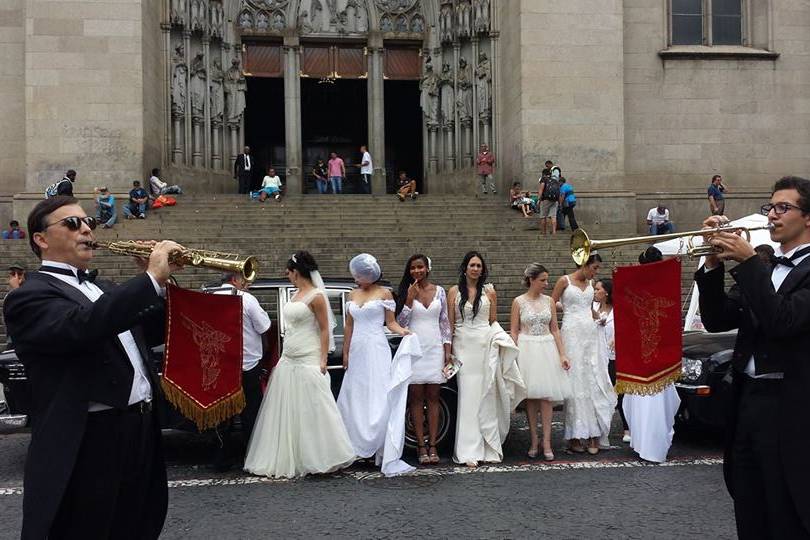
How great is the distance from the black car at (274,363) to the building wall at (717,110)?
53.9 feet

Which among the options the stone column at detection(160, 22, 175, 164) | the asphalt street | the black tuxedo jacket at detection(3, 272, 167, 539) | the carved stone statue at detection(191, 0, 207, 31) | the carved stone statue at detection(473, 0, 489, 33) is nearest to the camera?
the black tuxedo jacket at detection(3, 272, 167, 539)

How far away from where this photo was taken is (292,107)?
24859mm

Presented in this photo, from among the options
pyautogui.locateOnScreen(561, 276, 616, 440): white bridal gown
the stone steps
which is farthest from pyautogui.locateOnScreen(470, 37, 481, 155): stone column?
pyautogui.locateOnScreen(561, 276, 616, 440): white bridal gown

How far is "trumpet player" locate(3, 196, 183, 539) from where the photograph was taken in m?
2.96

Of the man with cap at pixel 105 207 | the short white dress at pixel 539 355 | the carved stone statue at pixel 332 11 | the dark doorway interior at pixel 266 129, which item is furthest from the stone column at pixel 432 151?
the short white dress at pixel 539 355

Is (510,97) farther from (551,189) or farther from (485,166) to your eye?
(551,189)

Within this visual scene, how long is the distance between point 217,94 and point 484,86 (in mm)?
8365

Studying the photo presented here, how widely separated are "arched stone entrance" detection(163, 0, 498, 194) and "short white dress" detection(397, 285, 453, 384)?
649 inches

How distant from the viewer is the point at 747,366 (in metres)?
3.39

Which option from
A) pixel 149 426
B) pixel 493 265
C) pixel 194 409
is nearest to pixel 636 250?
pixel 493 265

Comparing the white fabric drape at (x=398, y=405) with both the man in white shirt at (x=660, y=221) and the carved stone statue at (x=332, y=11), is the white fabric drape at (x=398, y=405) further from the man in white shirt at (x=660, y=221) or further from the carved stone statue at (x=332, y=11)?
the carved stone statue at (x=332, y=11)

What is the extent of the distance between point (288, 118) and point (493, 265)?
12172mm

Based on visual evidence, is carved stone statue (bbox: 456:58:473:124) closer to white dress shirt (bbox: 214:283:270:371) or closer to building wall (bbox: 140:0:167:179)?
building wall (bbox: 140:0:167:179)

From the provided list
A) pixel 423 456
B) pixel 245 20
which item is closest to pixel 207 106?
pixel 245 20
